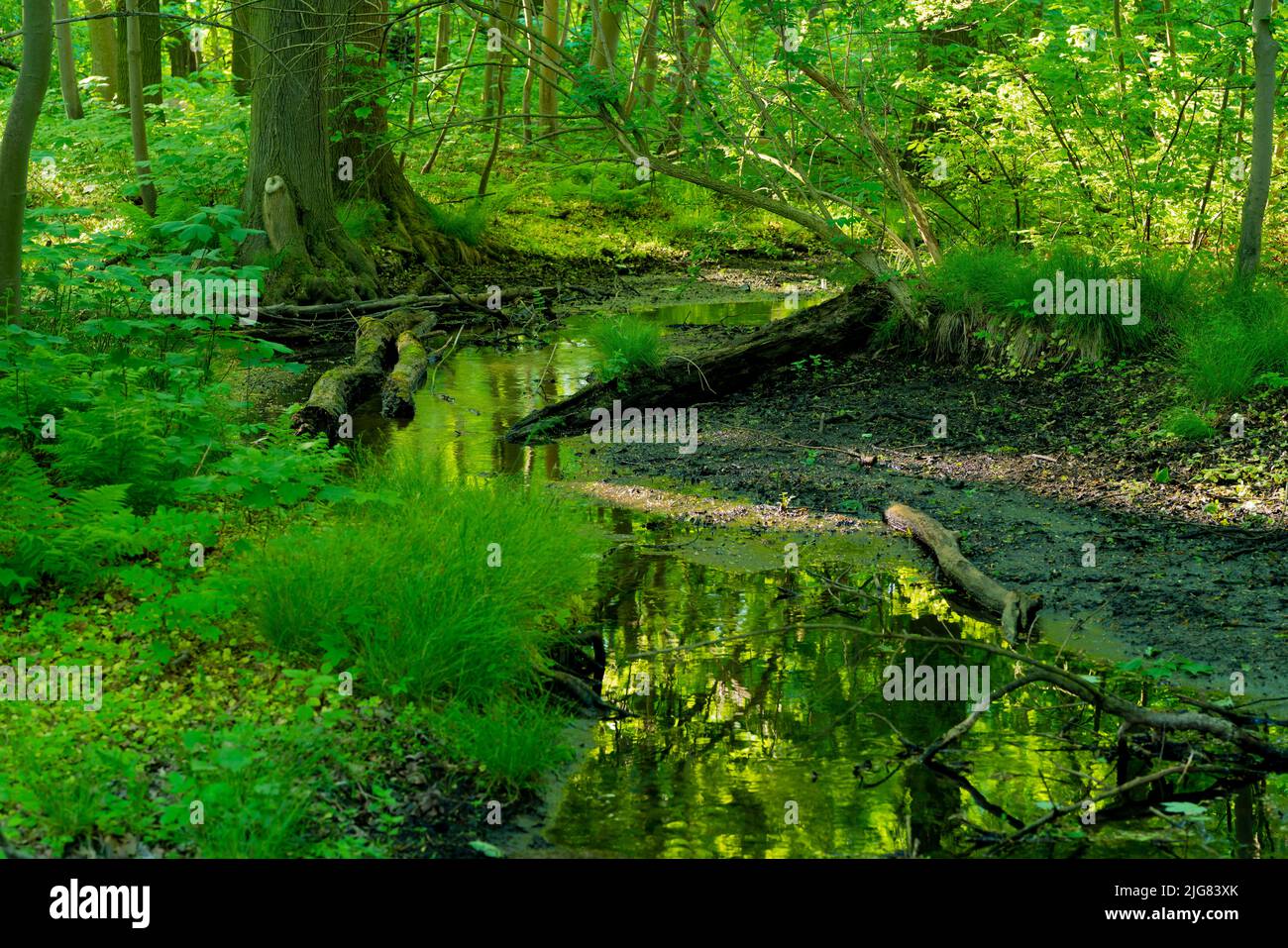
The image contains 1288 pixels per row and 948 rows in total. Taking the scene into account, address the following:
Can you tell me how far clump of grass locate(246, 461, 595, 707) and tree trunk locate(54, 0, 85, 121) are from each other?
47.6 feet

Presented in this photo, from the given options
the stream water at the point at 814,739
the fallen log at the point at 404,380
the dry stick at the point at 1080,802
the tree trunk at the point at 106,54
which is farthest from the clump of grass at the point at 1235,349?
the tree trunk at the point at 106,54

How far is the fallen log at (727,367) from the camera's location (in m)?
10.7

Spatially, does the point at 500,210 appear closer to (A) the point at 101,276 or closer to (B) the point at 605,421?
(B) the point at 605,421

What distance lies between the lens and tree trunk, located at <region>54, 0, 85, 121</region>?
691 inches

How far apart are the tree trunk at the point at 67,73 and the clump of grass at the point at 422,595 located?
14.5 metres

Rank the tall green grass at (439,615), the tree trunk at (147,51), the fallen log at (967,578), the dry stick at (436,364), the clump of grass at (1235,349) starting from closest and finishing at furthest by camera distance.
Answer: the tall green grass at (439,615) < the fallen log at (967,578) < the clump of grass at (1235,349) < the dry stick at (436,364) < the tree trunk at (147,51)

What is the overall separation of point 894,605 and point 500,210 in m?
16.3

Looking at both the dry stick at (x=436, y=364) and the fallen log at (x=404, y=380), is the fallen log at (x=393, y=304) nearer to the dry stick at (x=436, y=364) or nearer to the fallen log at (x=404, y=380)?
the dry stick at (x=436, y=364)

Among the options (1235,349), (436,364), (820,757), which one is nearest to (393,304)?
(436,364)

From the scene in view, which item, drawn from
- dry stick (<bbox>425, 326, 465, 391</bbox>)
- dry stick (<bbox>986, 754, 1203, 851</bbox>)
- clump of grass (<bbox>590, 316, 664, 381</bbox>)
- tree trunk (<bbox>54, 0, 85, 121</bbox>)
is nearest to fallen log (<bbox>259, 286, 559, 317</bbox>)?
dry stick (<bbox>425, 326, 465, 391</bbox>)

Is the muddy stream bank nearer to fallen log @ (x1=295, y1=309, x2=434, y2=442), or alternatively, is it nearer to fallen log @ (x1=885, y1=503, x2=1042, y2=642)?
fallen log @ (x1=885, y1=503, x2=1042, y2=642)

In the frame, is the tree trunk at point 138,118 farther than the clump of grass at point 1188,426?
Yes

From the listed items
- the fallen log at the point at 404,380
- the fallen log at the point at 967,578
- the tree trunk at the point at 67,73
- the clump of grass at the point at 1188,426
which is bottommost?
the fallen log at the point at 967,578

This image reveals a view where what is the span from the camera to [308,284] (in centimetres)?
1436
